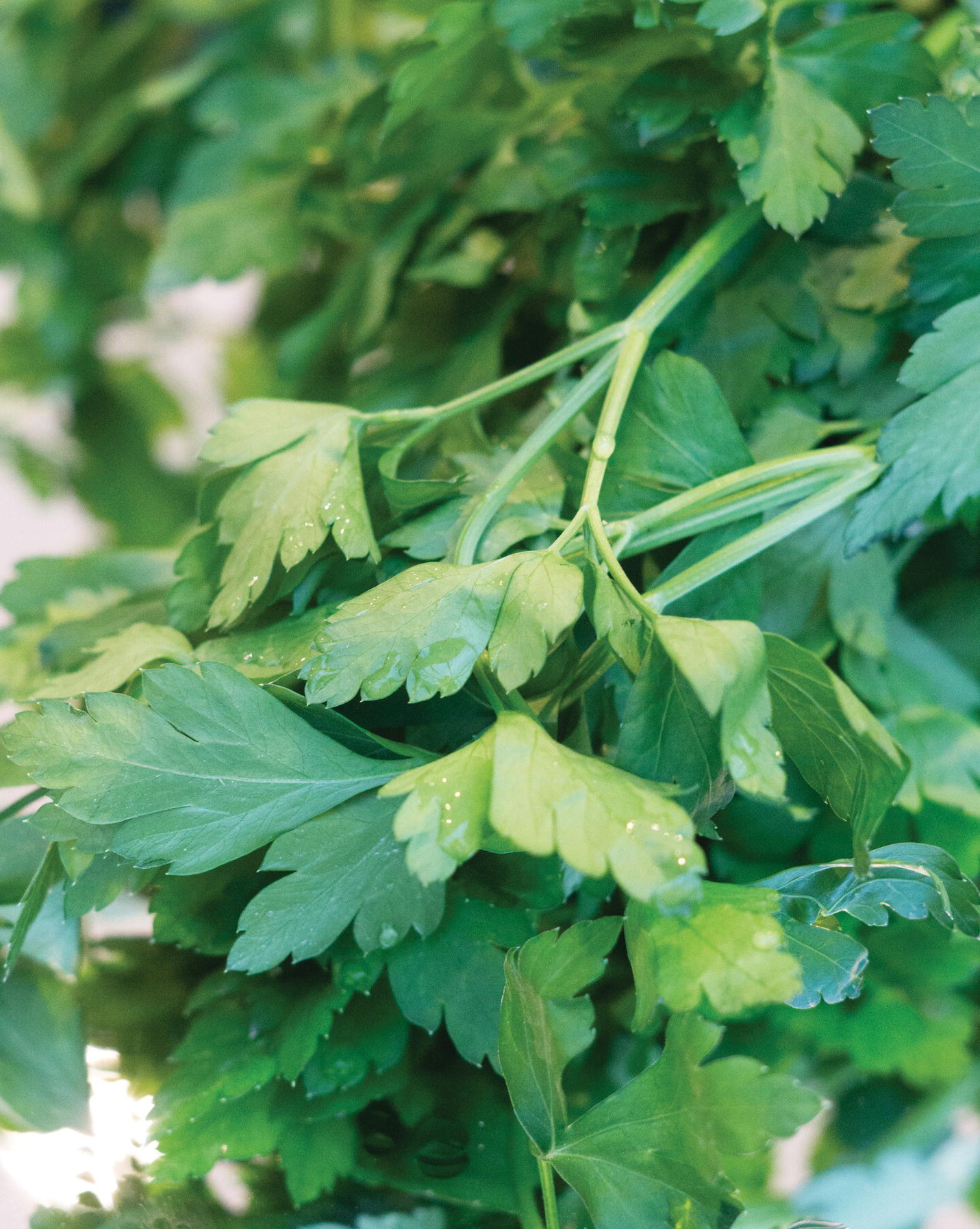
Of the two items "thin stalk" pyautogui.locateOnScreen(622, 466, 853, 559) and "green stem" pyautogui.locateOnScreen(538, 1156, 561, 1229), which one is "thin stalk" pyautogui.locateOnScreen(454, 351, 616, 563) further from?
"green stem" pyautogui.locateOnScreen(538, 1156, 561, 1229)

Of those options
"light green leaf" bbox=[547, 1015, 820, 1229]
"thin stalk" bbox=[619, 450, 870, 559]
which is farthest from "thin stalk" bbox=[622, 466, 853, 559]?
"light green leaf" bbox=[547, 1015, 820, 1229]

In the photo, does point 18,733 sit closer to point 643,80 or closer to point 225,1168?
point 225,1168

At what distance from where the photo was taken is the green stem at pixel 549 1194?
43 cm

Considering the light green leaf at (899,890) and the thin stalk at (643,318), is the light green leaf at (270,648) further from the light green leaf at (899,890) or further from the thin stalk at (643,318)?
the light green leaf at (899,890)

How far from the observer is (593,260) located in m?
0.60

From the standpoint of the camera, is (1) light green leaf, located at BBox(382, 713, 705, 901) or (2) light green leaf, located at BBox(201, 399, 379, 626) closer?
(1) light green leaf, located at BBox(382, 713, 705, 901)

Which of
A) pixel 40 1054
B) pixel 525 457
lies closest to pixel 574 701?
pixel 525 457

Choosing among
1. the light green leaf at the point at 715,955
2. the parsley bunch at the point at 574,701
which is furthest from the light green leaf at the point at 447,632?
the light green leaf at the point at 715,955

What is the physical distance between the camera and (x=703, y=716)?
1.33 feet

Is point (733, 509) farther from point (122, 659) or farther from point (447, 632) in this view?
point (122, 659)

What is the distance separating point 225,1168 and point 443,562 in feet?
1.06

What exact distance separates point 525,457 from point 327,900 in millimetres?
237

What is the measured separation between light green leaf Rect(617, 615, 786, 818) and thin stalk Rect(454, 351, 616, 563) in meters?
0.11

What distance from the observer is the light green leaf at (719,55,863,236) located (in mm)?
532
